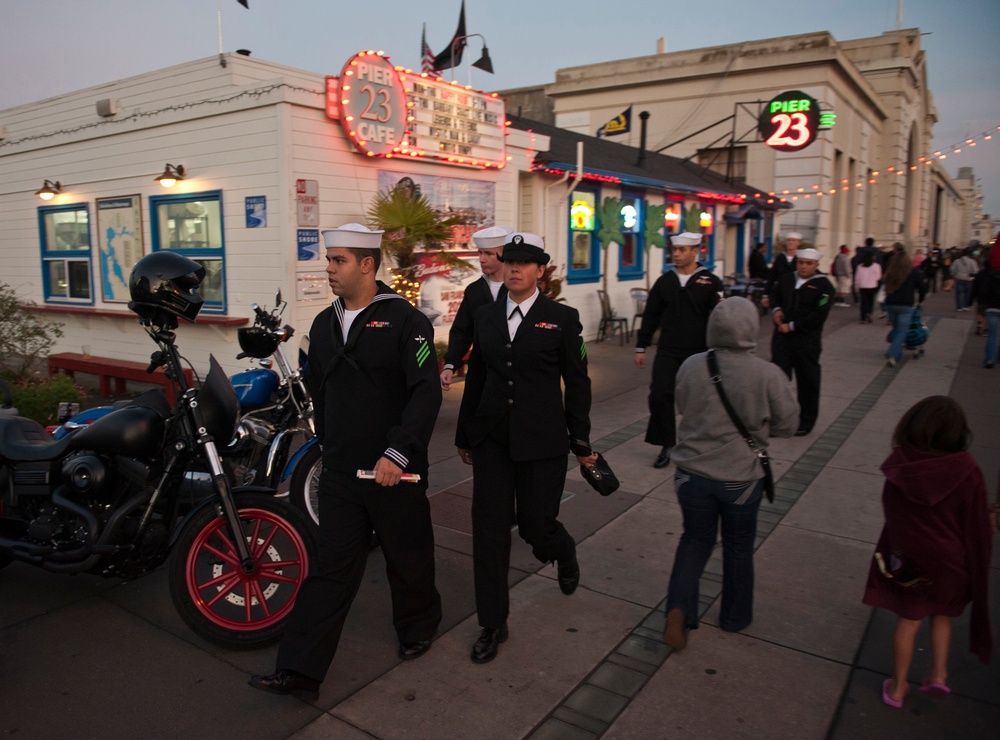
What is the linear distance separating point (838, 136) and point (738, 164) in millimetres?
3658

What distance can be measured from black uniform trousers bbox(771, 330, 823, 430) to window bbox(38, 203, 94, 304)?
978 centimetres

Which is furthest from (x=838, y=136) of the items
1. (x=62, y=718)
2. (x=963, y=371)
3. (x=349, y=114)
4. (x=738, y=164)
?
(x=62, y=718)

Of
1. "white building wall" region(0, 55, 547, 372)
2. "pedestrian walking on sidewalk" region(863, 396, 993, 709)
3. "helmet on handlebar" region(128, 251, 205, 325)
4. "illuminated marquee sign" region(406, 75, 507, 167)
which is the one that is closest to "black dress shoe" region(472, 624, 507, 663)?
"pedestrian walking on sidewalk" region(863, 396, 993, 709)

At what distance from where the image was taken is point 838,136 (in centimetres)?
2777

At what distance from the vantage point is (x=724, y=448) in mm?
3547

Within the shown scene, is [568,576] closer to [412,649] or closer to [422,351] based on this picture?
[412,649]

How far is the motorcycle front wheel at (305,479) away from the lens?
473 cm

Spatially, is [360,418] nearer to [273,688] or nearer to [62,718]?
[273,688]

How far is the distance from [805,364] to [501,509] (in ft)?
16.6

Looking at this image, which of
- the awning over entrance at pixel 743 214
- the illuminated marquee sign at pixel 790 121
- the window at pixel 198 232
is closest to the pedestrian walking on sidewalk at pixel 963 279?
the illuminated marquee sign at pixel 790 121

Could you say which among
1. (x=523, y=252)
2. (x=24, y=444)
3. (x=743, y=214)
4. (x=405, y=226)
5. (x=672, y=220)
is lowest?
(x=24, y=444)

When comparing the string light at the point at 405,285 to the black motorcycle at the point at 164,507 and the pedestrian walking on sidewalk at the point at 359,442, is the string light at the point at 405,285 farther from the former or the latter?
the pedestrian walking on sidewalk at the point at 359,442

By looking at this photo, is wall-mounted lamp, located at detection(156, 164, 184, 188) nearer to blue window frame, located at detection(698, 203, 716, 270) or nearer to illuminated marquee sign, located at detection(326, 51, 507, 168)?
illuminated marquee sign, located at detection(326, 51, 507, 168)

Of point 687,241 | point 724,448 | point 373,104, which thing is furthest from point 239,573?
point 373,104
